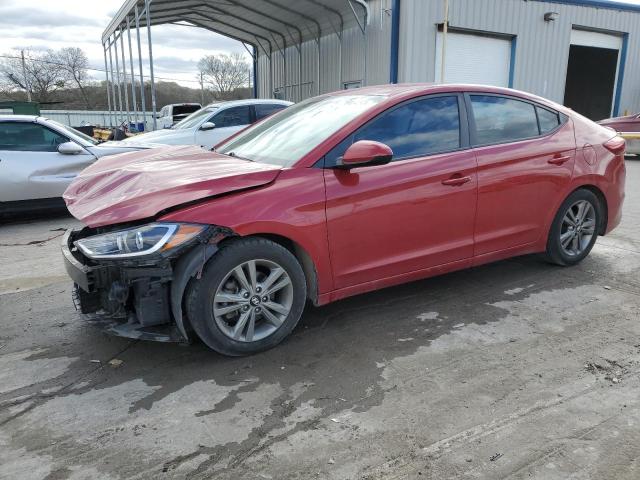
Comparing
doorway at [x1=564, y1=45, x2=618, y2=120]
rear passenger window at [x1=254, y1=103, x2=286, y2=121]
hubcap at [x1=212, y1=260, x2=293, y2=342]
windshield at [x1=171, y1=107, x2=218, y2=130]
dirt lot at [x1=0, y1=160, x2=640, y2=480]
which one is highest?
doorway at [x1=564, y1=45, x2=618, y2=120]

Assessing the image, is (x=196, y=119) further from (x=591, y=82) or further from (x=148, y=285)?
(x=591, y=82)

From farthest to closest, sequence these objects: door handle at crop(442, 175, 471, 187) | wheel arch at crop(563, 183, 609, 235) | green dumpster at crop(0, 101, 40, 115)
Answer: green dumpster at crop(0, 101, 40, 115), wheel arch at crop(563, 183, 609, 235), door handle at crop(442, 175, 471, 187)

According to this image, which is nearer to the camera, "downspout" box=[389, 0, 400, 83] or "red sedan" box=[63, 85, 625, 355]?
"red sedan" box=[63, 85, 625, 355]

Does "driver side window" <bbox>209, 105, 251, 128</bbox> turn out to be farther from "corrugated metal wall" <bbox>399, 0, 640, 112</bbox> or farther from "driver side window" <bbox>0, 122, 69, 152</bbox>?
"corrugated metal wall" <bbox>399, 0, 640, 112</bbox>

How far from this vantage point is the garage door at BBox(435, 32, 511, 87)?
55.5ft

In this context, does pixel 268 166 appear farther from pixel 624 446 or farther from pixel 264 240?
pixel 624 446

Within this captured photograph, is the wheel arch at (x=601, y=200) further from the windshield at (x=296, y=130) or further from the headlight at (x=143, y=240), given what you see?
the headlight at (x=143, y=240)

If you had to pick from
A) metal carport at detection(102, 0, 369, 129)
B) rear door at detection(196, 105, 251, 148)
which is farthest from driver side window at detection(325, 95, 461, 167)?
metal carport at detection(102, 0, 369, 129)

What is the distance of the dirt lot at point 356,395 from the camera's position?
2.33m

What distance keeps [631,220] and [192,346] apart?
20.3ft

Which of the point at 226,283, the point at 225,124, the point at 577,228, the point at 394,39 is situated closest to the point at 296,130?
the point at 226,283

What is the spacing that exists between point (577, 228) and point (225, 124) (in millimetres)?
8244

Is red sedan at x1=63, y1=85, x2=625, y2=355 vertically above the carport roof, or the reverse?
the carport roof

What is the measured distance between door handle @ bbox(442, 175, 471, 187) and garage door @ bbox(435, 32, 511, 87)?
45.5 feet
